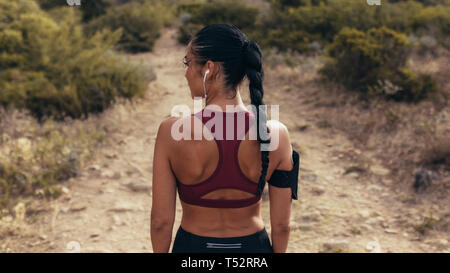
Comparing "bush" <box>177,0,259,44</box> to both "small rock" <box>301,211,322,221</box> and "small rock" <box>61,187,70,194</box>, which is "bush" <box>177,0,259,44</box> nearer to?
"small rock" <box>61,187,70,194</box>

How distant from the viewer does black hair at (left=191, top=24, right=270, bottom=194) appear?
62.7 inches

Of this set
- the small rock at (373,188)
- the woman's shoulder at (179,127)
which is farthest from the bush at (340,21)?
the woman's shoulder at (179,127)

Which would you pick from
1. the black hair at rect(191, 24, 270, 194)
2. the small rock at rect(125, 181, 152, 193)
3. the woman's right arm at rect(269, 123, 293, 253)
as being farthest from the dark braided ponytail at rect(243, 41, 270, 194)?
the small rock at rect(125, 181, 152, 193)

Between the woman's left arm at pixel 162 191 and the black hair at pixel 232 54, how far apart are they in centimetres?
28

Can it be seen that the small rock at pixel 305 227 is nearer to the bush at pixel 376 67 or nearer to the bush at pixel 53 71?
the bush at pixel 376 67

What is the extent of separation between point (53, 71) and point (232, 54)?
7.07m

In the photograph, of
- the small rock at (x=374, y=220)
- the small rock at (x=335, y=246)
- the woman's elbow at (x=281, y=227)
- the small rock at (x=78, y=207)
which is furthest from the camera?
the small rock at (x=78, y=207)

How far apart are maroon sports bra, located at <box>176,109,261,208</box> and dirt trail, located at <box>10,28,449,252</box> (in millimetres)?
2613

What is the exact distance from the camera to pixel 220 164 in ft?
5.43

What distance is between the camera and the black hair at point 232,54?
1593mm

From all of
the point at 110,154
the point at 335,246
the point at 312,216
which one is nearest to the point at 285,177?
the point at 335,246

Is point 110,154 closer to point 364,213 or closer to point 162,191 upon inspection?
point 364,213

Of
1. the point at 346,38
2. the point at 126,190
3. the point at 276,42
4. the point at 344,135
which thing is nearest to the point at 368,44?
the point at 346,38

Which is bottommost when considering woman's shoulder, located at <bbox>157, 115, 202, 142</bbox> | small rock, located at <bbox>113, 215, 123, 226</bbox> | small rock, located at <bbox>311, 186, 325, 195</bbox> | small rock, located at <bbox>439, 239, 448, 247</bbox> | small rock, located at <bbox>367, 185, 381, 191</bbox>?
small rock, located at <bbox>113, 215, 123, 226</bbox>
